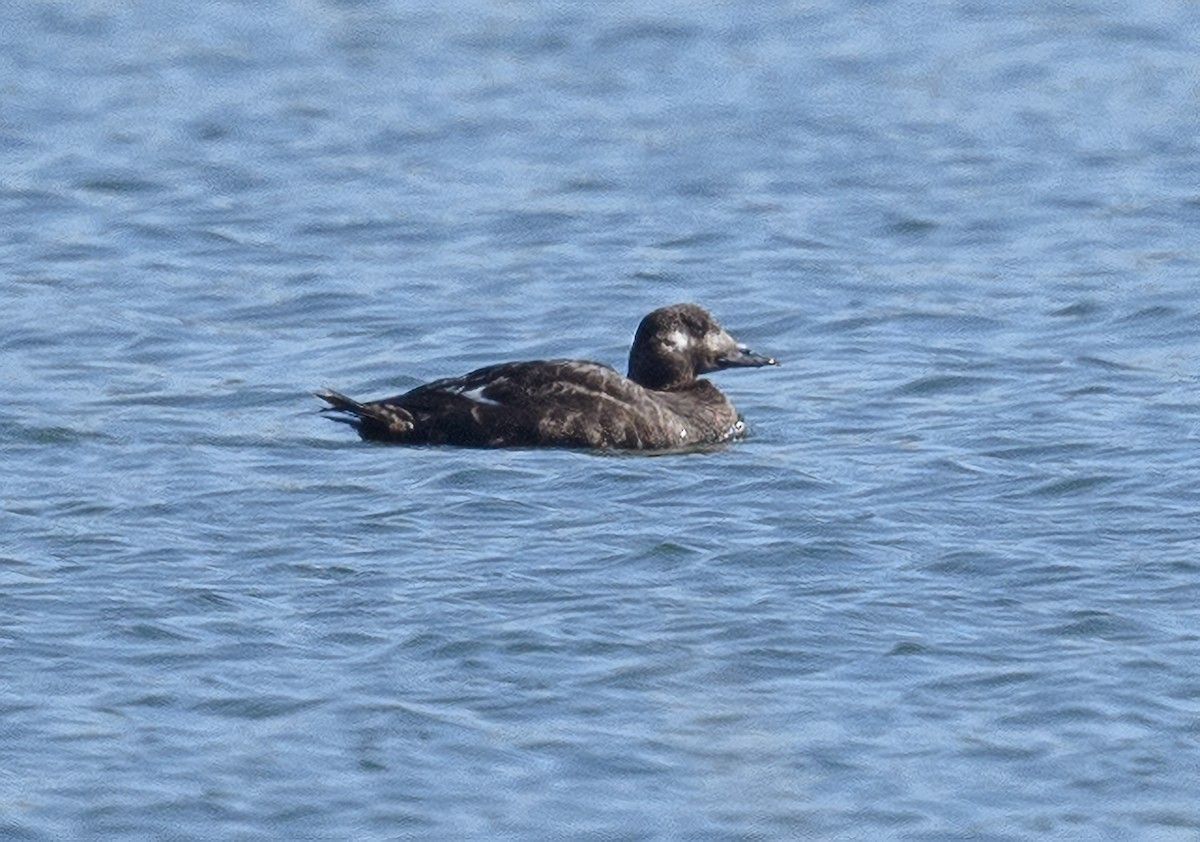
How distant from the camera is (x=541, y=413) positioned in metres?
13.6

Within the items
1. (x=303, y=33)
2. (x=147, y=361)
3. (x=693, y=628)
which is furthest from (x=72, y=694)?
(x=303, y=33)

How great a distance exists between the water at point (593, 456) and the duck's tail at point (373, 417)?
0.19m

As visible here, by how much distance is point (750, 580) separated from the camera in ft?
36.3

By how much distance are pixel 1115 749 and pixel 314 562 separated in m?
3.56

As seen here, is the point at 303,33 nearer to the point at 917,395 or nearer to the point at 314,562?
the point at 917,395

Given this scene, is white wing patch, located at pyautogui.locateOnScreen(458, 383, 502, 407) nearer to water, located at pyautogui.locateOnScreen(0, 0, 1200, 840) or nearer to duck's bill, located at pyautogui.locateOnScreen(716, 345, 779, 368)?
water, located at pyautogui.locateOnScreen(0, 0, 1200, 840)

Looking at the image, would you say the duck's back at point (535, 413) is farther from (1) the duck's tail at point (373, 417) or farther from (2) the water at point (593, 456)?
(2) the water at point (593, 456)

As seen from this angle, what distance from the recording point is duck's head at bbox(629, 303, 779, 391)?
14695 millimetres

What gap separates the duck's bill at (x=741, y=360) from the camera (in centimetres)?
1473

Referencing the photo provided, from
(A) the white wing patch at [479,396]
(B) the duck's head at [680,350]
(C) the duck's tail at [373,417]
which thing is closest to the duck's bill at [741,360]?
(B) the duck's head at [680,350]

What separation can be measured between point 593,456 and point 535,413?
344 mm

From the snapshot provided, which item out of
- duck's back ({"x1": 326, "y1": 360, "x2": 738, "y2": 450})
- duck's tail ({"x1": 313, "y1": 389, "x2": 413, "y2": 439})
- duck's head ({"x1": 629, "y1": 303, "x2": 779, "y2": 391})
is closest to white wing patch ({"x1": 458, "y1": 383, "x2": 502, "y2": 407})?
duck's back ({"x1": 326, "y1": 360, "x2": 738, "y2": 450})

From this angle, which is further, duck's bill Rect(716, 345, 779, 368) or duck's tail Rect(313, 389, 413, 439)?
duck's bill Rect(716, 345, 779, 368)

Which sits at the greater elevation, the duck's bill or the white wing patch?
the white wing patch
